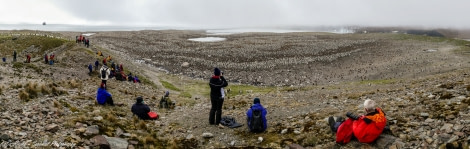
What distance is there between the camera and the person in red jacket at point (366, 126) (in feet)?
39.9

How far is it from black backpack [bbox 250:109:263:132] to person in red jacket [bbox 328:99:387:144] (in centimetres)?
397

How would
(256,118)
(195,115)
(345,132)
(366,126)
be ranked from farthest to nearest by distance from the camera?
1. (195,115)
2. (256,118)
3. (345,132)
4. (366,126)

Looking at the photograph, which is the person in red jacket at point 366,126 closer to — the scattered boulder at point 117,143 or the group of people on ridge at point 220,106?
the group of people on ridge at point 220,106

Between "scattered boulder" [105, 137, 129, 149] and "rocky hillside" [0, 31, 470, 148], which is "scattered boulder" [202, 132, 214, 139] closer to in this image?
"rocky hillside" [0, 31, 470, 148]

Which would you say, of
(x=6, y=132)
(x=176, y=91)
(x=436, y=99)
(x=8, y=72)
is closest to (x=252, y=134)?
(x=436, y=99)

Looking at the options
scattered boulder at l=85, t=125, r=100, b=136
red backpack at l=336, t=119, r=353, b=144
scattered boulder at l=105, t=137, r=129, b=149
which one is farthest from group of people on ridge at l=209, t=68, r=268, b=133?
scattered boulder at l=85, t=125, r=100, b=136

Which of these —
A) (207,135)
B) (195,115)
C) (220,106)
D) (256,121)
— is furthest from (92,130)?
(195,115)

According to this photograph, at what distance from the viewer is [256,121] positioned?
15.8m

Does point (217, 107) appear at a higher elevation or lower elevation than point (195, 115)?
higher

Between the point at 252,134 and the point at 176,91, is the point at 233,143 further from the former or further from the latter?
the point at 176,91

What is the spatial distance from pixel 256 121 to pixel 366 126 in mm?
5096

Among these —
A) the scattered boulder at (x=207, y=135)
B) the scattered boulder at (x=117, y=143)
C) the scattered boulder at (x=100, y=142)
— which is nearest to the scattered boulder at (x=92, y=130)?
the scattered boulder at (x=100, y=142)

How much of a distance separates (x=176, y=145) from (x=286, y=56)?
52807mm

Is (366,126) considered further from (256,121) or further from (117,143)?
(117,143)
